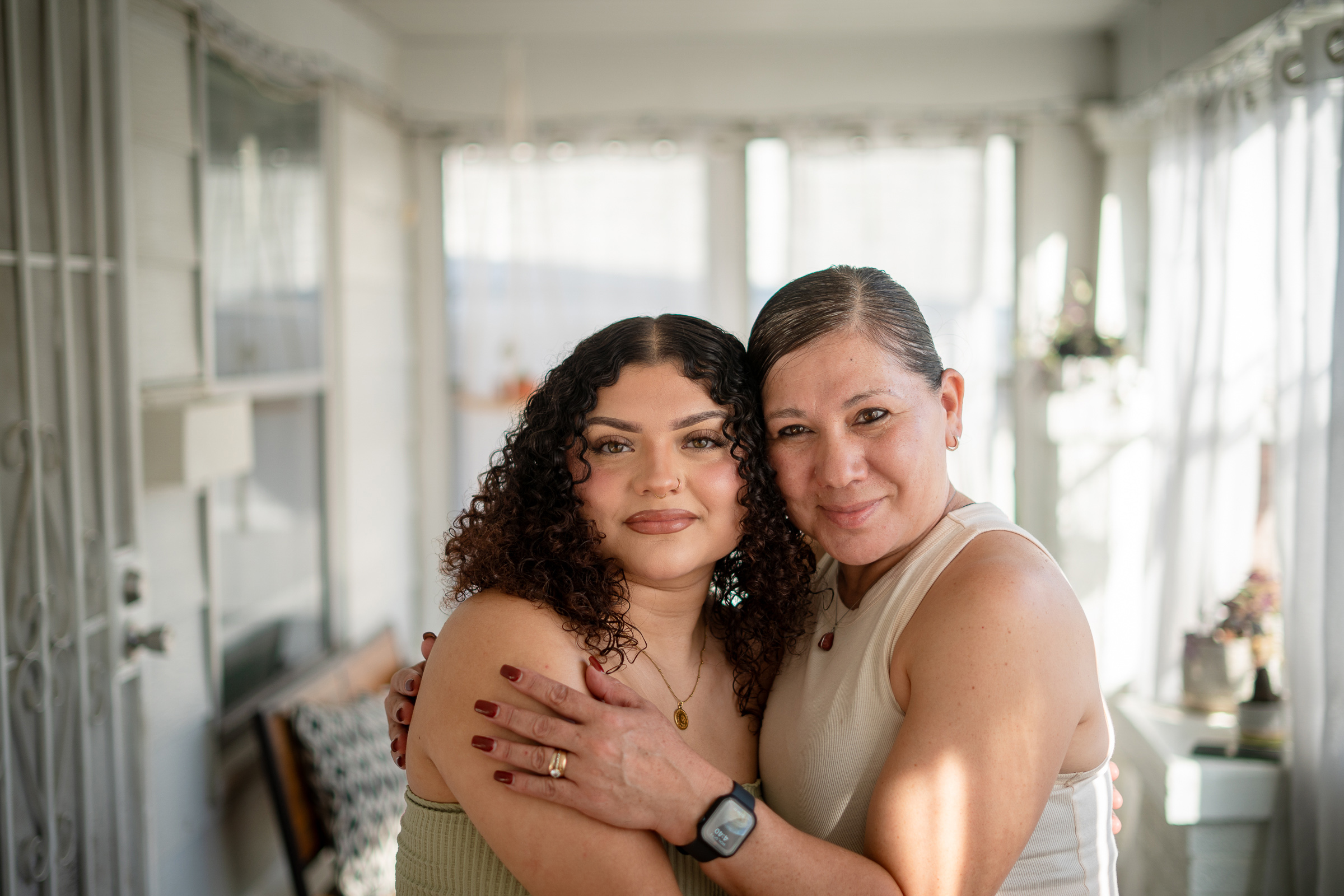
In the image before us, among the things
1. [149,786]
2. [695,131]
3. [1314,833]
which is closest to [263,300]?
[149,786]

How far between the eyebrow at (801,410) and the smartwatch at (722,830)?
0.53 m

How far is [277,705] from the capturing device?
2953mm

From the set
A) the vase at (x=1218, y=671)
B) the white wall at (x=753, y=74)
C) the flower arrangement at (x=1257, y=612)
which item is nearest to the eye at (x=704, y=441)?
the flower arrangement at (x=1257, y=612)

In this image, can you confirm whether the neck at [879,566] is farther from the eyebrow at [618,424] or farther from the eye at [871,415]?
the eyebrow at [618,424]

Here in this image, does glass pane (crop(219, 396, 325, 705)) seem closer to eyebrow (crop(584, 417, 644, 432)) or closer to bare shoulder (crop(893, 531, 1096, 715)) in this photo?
eyebrow (crop(584, 417, 644, 432))

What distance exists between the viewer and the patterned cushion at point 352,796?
114 inches

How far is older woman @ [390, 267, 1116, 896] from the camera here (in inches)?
46.1

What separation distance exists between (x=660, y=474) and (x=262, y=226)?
7.72ft

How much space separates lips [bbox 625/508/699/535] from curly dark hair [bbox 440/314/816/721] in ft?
0.20

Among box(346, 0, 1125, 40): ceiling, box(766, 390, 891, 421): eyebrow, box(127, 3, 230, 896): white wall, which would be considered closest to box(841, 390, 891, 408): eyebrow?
box(766, 390, 891, 421): eyebrow

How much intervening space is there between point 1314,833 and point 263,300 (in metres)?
3.43

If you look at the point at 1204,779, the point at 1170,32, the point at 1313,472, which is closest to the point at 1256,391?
the point at 1313,472

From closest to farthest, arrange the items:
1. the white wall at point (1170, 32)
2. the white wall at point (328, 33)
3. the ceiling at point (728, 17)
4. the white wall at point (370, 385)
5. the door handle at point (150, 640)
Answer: the door handle at point (150, 640) → the white wall at point (1170, 32) → the white wall at point (328, 33) → the white wall at point (370, 385) → the ceiling at point (728, 17)

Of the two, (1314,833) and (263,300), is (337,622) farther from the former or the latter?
(1314,833)
